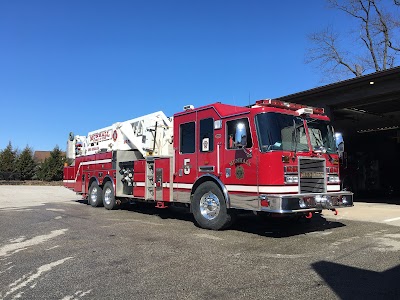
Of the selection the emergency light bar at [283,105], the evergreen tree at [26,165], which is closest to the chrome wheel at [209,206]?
the emergency light bar at [283,105]

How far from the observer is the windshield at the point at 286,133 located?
25.6 feet

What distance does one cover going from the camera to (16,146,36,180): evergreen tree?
45694 mm

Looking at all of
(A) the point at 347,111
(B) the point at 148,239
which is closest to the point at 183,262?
(B) the point at 148,239

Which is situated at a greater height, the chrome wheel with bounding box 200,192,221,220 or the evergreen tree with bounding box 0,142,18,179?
the evergreen tree with bounding box 0,142,18,179

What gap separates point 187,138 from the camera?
9789 mm

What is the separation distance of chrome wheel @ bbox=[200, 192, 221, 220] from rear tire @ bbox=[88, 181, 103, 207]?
6.77m

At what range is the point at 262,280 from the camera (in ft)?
16.3

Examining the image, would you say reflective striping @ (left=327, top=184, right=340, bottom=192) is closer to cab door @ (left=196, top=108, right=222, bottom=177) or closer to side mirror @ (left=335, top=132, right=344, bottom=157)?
side mirror @ (left=335, top=132, right=344, bottom=157)

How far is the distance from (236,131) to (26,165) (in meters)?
44.1

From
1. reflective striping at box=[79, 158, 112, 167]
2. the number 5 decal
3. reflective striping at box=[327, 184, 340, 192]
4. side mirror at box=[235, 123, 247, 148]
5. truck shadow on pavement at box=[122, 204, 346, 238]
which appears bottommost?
truck shadow on pavement at box=[122, 204, 346, 238]

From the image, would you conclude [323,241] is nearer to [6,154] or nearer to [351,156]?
[351,156]

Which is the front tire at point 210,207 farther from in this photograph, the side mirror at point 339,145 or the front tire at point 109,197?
the front tire at point 109,197

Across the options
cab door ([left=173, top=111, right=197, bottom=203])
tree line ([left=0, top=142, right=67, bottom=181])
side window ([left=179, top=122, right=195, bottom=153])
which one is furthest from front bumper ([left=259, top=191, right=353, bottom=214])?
tree line ([left=0, top=142, right=67, bottom=181])

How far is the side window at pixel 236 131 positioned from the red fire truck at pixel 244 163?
0.9 inches
